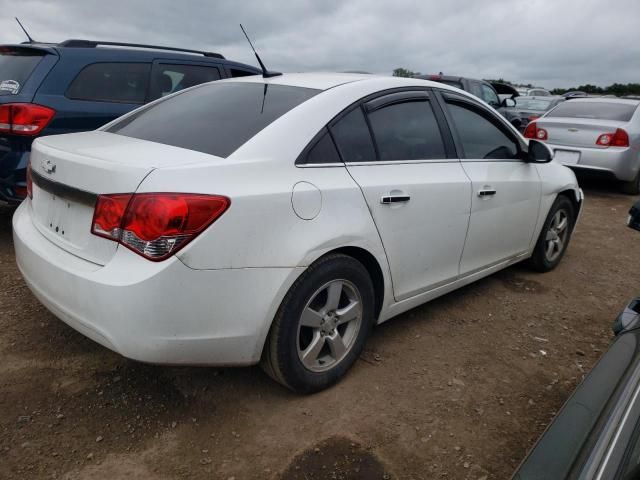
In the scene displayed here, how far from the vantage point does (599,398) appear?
5.14ft

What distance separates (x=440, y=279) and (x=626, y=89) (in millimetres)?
51954

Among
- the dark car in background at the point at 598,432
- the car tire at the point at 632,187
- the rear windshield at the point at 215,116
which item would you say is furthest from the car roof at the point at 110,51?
the car tire at the point at 632,187


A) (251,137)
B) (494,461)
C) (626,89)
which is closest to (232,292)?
(251,137)

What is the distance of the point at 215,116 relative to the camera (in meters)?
2.54

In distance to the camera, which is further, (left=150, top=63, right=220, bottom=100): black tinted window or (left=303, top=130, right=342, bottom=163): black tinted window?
(left=150, top=63, right=220, bottom=100): black tinted window

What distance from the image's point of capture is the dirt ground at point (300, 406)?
2.09 meters

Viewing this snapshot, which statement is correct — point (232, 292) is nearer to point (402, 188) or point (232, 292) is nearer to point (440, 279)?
point (402, 188)

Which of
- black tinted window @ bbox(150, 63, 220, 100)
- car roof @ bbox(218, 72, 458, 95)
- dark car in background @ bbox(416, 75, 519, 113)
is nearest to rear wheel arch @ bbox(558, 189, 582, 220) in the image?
car roof @ bbox(218, 72, 458, 95)

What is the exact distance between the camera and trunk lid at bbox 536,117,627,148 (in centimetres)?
750

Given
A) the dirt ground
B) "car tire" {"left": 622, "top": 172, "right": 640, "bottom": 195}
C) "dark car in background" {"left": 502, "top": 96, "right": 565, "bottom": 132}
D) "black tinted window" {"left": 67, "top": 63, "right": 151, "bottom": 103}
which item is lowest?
the dirt ground

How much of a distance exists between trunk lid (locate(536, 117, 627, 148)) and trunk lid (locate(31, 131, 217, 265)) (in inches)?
278

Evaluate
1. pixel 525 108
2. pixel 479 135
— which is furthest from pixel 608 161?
pixel 525 108

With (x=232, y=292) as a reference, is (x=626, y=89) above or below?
above

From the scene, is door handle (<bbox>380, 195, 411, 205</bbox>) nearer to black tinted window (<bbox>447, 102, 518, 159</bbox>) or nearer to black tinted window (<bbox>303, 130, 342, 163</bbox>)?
black tinted window (<bbox>303, 130, 342, 163</bbox>)
